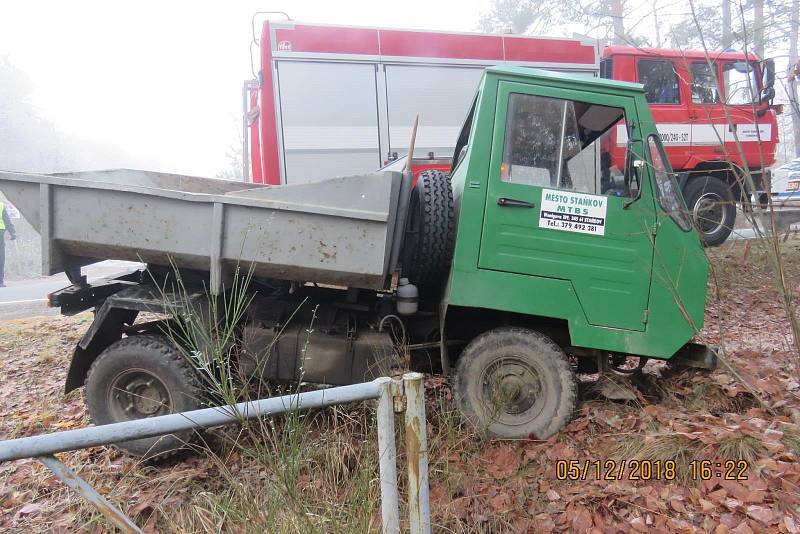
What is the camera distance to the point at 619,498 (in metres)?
2.51

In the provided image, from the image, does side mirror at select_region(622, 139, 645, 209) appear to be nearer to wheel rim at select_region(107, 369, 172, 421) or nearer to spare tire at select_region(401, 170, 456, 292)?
spare tire at select_region(401, 170, 456, 292)

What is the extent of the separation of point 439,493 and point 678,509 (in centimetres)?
122

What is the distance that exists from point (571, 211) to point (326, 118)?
4066mm

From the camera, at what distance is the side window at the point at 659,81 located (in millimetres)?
7119

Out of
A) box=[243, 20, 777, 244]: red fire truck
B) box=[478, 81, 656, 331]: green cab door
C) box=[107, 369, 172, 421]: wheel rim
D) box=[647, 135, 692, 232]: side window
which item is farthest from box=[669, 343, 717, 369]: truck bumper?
box=[107, 369, 172, 421]: wheel rim

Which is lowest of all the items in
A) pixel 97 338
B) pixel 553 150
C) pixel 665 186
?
pixel 97 338

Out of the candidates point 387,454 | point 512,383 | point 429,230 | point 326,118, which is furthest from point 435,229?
point 326,118

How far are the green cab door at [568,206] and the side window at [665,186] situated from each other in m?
0.10

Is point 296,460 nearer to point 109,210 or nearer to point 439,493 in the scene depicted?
point 439,493

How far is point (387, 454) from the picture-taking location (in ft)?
5.05

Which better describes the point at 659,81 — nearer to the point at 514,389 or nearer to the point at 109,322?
the point at 514,389

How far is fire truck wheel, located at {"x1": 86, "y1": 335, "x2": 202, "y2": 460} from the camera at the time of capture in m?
3.06
